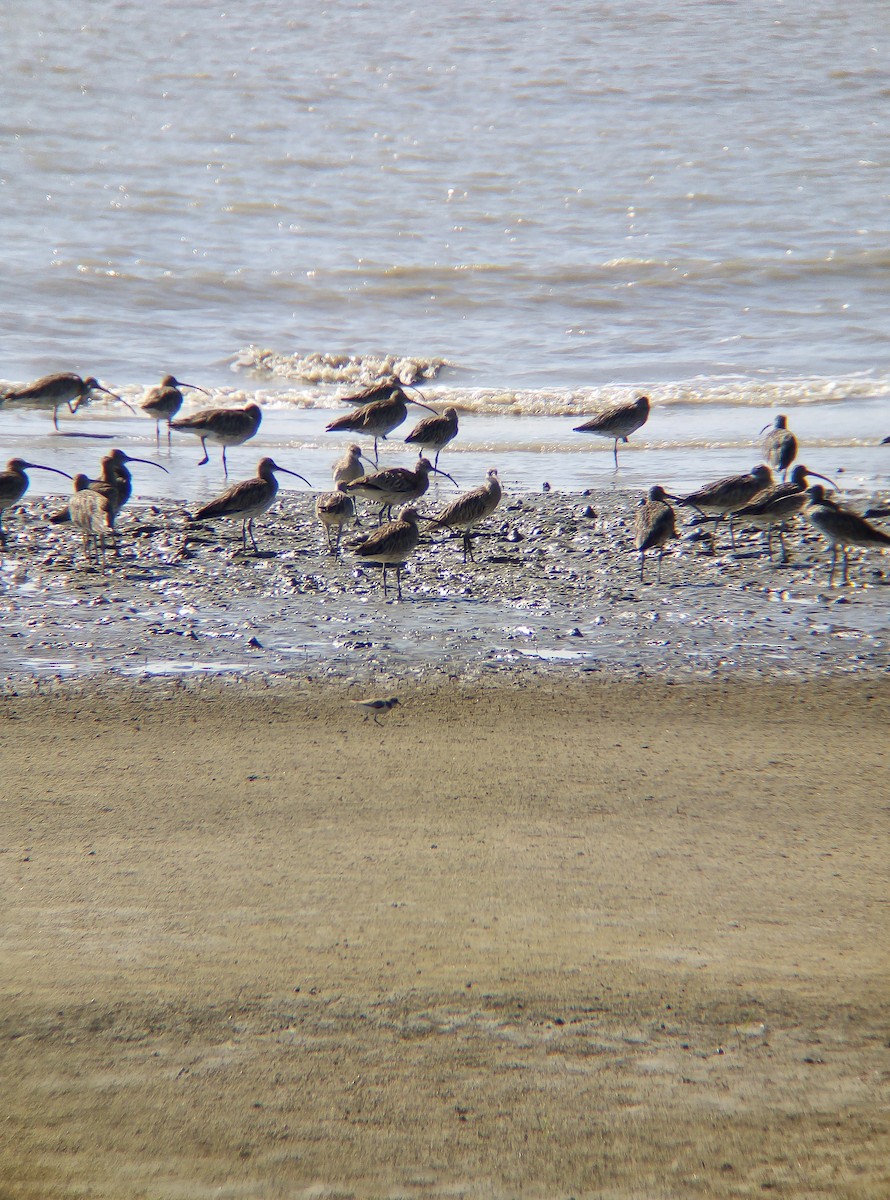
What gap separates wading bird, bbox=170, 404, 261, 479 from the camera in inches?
466

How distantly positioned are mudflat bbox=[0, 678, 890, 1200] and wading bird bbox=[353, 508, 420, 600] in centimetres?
241

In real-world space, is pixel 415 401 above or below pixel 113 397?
below

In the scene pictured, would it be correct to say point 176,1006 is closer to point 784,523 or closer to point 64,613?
point 64,613

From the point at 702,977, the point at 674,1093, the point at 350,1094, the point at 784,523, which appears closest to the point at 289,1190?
the point at 350,1094

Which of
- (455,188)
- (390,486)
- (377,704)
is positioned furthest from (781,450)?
(455,188)

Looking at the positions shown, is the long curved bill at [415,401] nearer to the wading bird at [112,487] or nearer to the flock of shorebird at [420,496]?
the flock of shorebird at [420,496]

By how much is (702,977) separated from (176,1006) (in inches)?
58.7

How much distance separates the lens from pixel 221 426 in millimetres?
11883

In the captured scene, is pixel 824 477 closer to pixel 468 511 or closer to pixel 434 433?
pixel 468 511

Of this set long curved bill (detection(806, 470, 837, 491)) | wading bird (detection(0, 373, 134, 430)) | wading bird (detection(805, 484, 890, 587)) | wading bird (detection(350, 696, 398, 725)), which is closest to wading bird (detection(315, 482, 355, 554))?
wading bird (detection(350, 696, 398, 725))

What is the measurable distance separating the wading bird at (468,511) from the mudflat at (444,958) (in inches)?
131

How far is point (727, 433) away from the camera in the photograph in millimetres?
13000

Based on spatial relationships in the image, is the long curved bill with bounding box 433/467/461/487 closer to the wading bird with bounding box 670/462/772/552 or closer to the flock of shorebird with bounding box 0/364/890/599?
the flock of shorebird with bounding box 0/364/890/599

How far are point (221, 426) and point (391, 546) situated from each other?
4462 mm
